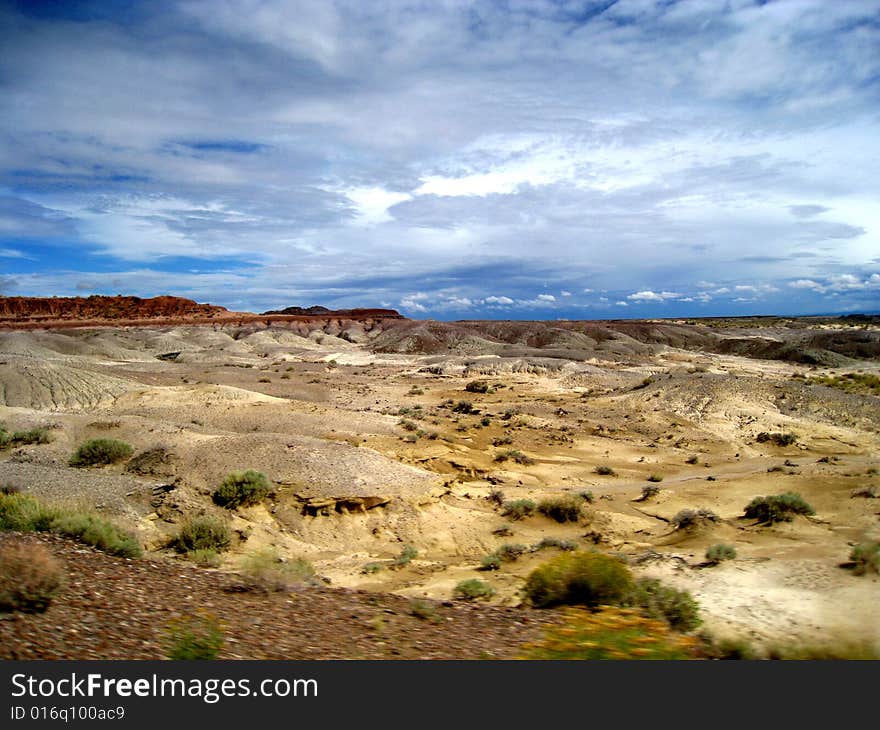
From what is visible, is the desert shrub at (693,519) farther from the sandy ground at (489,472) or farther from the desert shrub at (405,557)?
the desert shrub at (405,557)

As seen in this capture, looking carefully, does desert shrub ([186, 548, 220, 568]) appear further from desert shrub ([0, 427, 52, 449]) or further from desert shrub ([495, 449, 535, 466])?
desert shrub ([495, 449, 535, 466])

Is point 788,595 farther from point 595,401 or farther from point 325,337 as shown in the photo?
point 325,337

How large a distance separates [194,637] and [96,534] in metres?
4.48

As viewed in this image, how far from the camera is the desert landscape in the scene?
6.95 m

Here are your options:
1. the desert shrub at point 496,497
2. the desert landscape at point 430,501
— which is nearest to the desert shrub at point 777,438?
the desert landscape at point 430,501

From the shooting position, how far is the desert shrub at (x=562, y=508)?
15812 millimetres

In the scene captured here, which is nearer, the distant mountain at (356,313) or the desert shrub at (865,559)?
the desert shrub at (865,559)

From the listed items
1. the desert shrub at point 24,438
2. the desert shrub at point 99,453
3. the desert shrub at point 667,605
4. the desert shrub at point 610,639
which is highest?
the desert shrub at point 24,438

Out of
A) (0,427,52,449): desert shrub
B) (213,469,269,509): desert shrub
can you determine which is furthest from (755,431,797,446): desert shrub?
(0,427,52,449): desert shrub

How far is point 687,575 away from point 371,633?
6.19 meters

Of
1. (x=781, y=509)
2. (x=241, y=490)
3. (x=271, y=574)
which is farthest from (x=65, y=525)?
(x=781, y=509)

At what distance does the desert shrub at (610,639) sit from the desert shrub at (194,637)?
10.3 feet

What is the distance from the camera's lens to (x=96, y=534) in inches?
358

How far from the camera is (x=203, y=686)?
455 cm
